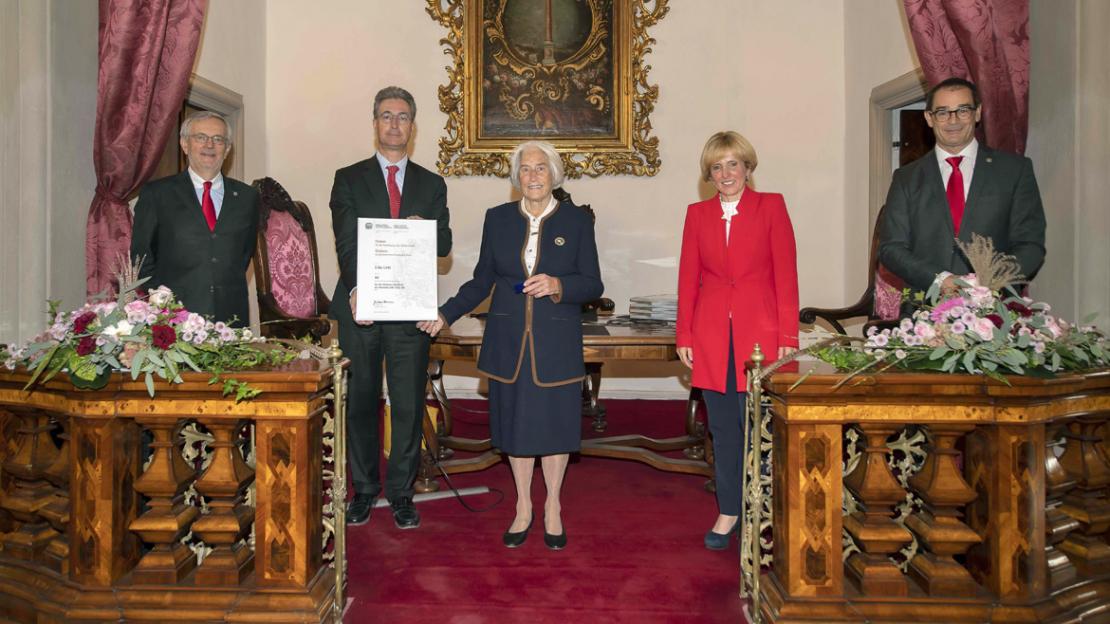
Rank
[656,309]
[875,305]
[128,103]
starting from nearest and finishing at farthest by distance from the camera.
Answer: [128,103] < [656,309] < [875,305]

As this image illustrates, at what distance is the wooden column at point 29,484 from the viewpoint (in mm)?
2492

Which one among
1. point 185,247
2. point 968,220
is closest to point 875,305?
point 968,220

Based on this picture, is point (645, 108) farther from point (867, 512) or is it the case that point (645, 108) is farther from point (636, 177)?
point (867, 512)

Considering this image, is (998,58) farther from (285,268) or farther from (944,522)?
(285,268)

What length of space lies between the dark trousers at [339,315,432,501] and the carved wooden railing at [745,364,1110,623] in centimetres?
152

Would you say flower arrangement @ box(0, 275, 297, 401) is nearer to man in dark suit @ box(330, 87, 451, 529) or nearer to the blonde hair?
man in dark suit @ box(330, 87, 451, 529)

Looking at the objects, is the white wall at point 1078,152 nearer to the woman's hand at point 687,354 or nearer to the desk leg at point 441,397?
the woman's hand at point 687,354

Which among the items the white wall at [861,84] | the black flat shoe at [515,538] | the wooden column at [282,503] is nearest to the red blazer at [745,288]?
the black flat shoe at [515,538]

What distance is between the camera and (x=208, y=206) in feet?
10.1

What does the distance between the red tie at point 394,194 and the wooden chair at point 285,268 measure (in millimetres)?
870

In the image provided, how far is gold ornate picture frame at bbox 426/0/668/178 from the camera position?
20.2ft

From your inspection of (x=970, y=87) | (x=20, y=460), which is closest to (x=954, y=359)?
(x=970, y=87)

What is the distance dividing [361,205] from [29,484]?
1510 millimetres

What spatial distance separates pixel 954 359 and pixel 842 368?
0.31 metres
